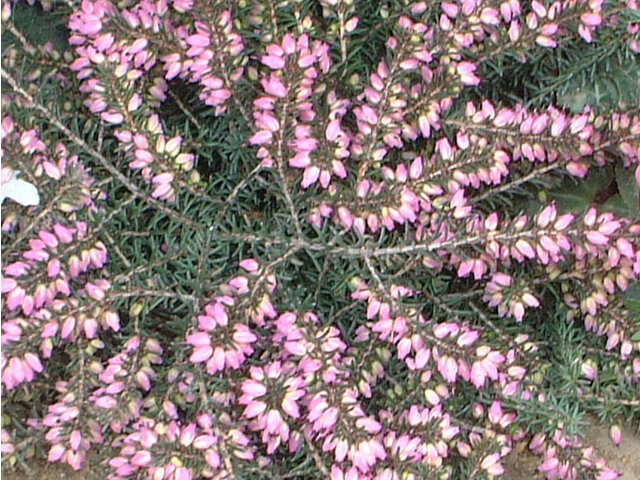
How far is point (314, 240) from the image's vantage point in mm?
1527

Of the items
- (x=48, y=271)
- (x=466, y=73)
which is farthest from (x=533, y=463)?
(x=48, y=271)

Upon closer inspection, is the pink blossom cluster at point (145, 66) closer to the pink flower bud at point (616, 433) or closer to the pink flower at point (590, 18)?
the pink flower at point (590, 18)

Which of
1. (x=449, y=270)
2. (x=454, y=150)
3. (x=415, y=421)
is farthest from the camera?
(x=449, y=270)

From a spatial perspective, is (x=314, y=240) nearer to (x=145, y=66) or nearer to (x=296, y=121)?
(x=296, y=121)

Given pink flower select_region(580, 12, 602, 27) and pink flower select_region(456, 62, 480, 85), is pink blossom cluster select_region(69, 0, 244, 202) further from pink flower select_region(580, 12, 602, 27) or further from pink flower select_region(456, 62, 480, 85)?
pink flower select_region(580, 12, 602, 27)

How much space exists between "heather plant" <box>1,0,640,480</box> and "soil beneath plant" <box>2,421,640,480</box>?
42 millimetres

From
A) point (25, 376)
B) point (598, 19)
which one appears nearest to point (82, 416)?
point (25, 376)

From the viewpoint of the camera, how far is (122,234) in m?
1.59

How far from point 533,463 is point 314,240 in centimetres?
63

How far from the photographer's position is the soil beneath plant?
1.62 meters

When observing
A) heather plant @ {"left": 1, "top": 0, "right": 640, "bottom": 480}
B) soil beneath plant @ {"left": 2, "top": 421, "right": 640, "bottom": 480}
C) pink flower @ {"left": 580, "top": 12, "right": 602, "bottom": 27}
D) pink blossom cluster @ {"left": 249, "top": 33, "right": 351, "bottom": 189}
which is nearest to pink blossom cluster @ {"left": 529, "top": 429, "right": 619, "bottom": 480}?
heather plant @ {"left": 1, "top": 0, "right": 640, "bottom": 480}

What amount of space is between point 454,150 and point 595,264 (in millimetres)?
345

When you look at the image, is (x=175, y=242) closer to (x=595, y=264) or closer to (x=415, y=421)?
(x=415, y=421)

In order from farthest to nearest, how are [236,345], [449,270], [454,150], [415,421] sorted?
[449,270], [454,150], [415,421], [236,345]
